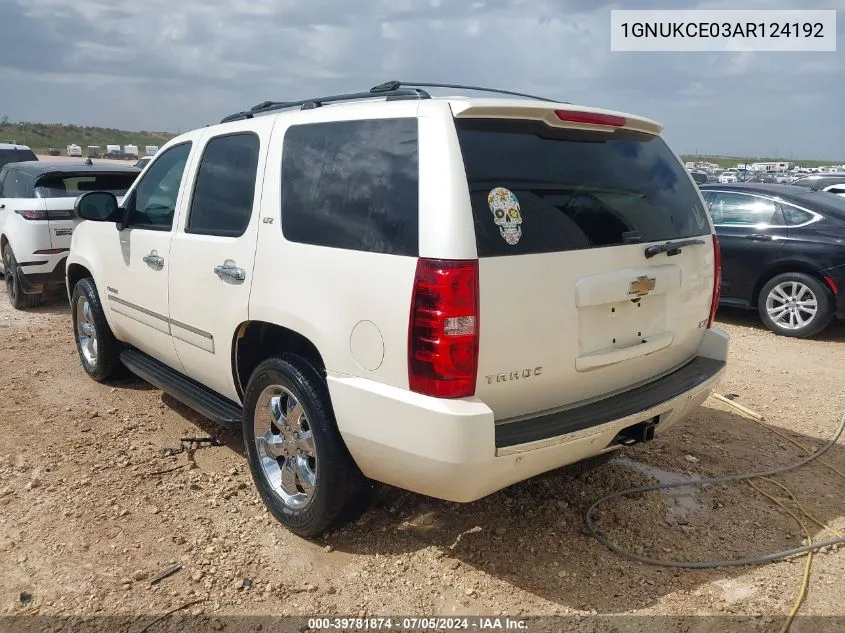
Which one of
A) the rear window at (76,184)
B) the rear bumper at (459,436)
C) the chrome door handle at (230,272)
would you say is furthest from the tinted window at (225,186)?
the rear window at (76,184)

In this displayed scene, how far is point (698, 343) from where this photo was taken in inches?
143

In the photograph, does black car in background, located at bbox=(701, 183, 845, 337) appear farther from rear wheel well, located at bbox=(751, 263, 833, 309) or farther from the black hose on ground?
the black hose on ground

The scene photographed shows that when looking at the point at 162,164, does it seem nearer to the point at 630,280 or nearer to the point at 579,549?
the point at 630,280

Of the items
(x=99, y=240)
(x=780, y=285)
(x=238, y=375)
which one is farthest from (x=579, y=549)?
(x=780, y=285)

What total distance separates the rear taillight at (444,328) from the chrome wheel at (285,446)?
808 mm

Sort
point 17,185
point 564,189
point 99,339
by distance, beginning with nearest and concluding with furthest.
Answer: point 564,189
point 99,339
point 17,185

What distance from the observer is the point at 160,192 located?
4.37 meters

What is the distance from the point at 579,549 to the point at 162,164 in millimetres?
3411

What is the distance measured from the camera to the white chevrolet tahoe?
2.57 meters

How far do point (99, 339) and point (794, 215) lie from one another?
7158 mm

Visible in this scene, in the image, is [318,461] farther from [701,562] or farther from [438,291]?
[701,562]

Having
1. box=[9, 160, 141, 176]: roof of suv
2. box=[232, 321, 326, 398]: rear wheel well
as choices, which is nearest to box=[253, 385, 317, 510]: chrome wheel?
box=[232, 321, 326, 398]: rear wheel well

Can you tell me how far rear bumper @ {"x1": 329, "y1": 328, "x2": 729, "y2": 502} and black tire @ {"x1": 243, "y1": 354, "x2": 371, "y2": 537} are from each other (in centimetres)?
11

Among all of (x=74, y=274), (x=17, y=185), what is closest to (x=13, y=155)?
(x=17, y=185)
